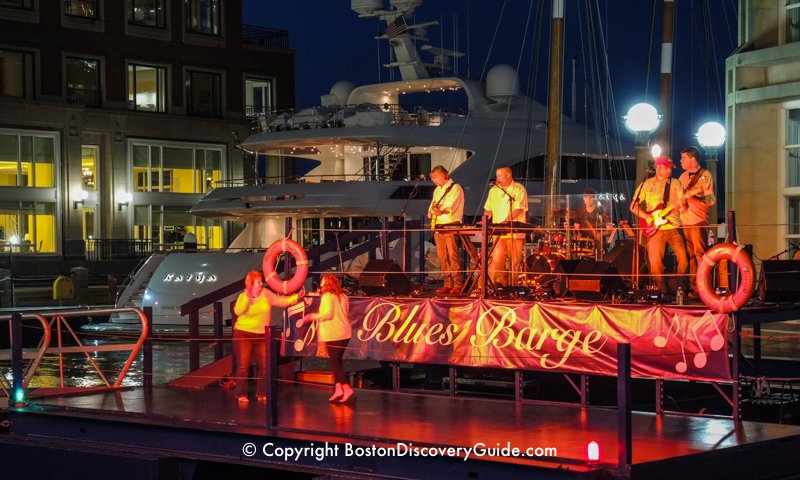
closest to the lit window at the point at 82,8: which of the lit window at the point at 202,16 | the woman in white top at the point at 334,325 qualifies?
the lit window at the point at 202,16

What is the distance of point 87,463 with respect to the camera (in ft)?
37.6

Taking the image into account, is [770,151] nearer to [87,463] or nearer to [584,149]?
[87,463]

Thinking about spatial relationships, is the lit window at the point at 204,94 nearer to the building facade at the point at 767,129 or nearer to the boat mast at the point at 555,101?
the boat mast at the point at 555,101

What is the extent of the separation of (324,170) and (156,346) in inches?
395

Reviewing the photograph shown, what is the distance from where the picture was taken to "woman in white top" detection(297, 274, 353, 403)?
1255 cm

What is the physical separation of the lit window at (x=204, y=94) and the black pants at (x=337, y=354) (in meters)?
45.2

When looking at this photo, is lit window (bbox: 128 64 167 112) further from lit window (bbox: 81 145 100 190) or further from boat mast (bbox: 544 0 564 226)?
boat mast (bbox: 544 0 564 226)

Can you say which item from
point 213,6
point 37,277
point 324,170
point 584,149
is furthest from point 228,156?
point 584,149

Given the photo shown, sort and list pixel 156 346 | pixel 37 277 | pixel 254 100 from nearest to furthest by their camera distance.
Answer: pixel 156 346 < pixel 37 277 < pixel 254 100

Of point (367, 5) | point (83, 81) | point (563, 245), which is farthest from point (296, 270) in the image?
point (83, 81)

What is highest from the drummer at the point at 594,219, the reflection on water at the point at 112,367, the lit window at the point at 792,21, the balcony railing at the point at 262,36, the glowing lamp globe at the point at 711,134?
the balcony railing at the point at 262,36

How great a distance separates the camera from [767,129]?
19.6 meters

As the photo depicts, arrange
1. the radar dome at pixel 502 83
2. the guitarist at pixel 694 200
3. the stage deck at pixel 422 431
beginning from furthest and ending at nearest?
the radar dome at pixel 502 83, the guitarist at pixel 694 200, the stage deck at pixel 422 431

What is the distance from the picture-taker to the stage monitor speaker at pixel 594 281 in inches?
539
